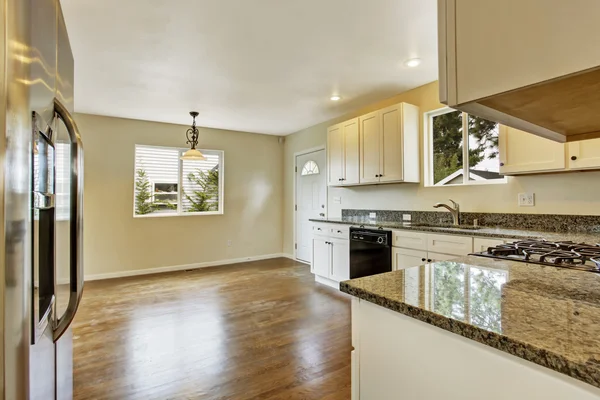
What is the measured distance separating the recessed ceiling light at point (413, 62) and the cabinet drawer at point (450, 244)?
1630 mm

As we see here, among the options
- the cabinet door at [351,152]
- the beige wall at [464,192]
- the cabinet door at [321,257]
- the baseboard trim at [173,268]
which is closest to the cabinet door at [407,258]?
the beige wall at [464,192]

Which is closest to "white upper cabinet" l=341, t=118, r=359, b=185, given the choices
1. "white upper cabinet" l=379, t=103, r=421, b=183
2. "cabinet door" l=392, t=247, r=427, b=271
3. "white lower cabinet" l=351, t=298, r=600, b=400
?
"white upper cabinet" l=379, t=103, r=421, b=183

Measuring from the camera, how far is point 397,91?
12.4 ft

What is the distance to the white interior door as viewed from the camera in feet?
17.4

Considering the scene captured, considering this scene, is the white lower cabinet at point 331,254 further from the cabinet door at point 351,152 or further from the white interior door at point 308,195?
the white interior door at point 308,195

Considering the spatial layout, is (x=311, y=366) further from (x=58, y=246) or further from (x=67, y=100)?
(x=67, y=100)

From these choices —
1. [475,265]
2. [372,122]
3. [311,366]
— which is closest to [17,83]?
[475,265]

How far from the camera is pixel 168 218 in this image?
5.15 m

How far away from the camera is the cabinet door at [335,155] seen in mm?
4355

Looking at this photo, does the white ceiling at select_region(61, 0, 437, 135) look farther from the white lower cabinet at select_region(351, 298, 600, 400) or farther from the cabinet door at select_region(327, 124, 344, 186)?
the white lower cabinet at select_region(351, 298, 600, 400)

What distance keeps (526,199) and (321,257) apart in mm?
2388

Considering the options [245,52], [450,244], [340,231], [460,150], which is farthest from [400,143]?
[245,52]

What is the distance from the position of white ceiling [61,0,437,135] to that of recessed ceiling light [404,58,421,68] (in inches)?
2.5

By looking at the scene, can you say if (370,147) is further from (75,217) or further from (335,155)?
Answer: (75,217)
